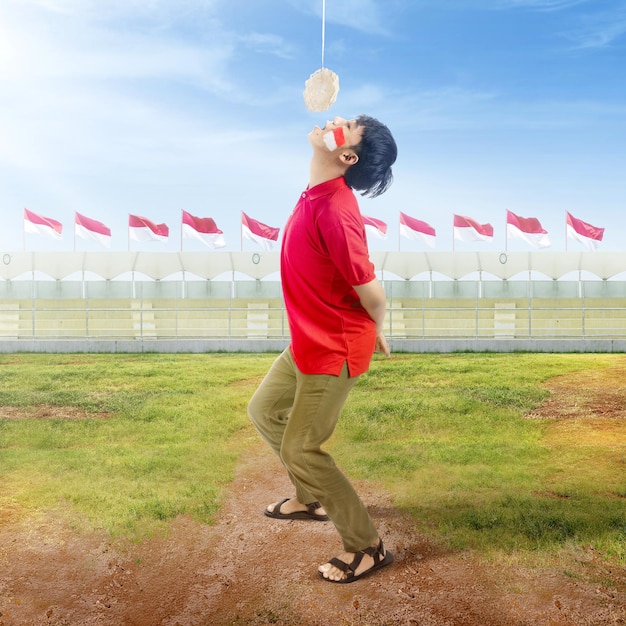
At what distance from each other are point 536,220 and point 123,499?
16.7m

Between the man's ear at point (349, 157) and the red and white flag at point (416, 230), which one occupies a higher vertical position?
the red and white flag at point (416, 230)

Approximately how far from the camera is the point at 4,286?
18.0 meters

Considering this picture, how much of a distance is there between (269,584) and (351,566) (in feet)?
1.19

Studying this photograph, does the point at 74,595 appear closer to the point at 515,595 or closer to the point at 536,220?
the point at 515,595

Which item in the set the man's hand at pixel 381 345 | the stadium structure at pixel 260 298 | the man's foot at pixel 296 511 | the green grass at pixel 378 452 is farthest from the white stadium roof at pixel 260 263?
the man's hand at pixel 381 345

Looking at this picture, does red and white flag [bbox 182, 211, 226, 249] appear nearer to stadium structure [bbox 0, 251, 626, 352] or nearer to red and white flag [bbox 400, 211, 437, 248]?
stadium structure [bbox 0, 251, 626, 352]

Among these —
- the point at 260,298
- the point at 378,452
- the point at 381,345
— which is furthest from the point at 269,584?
the point at 260,298

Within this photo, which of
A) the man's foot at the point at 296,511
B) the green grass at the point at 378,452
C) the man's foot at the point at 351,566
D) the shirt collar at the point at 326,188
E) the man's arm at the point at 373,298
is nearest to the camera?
the man's arm at the point at 373,298

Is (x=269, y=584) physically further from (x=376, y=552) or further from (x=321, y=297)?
(x=321, y=297)

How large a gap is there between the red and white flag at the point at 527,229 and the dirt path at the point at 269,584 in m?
16.1

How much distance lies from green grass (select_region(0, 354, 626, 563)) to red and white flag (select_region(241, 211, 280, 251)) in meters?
8.85

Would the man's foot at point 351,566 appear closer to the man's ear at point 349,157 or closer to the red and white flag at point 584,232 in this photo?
the man's ear at point 349,157

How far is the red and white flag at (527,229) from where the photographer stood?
60.3 ft

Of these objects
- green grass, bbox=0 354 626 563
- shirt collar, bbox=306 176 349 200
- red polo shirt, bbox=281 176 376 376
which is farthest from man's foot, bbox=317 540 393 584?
shirt collar, bbox=306 176 349 200
